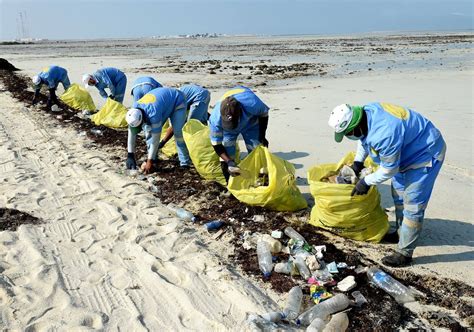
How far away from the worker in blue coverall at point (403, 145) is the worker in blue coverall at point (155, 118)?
258 centimetres

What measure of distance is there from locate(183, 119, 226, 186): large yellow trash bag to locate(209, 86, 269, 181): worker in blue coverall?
0.34 meters

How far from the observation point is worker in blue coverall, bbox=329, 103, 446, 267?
296 cm

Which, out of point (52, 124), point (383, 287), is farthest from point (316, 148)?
point (52, 124)

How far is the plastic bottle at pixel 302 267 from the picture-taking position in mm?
3230

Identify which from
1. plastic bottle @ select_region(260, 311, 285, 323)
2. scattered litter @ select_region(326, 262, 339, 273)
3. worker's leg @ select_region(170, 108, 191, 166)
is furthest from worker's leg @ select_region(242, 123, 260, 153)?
plastic bottle @ select_region(260, 311, 285, 323)

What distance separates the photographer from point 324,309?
2.81 meters

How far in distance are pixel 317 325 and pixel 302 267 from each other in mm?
675

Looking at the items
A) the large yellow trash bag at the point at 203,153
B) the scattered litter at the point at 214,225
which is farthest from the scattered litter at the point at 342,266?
the large yellow trash bag at the point at 203,153

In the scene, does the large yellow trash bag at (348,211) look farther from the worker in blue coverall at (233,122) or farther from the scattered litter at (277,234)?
the worker in blue coverall at (233,122)

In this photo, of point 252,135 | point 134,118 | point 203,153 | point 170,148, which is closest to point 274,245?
point 252,135

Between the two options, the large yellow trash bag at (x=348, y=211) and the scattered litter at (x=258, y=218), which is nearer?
the large yellow trash bag at (x=348, y=211)

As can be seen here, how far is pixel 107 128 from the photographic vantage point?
8.02m

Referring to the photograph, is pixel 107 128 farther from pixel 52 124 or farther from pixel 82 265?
pixel 82 265

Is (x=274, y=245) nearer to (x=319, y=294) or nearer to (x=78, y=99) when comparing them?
(x=319, y=294)
